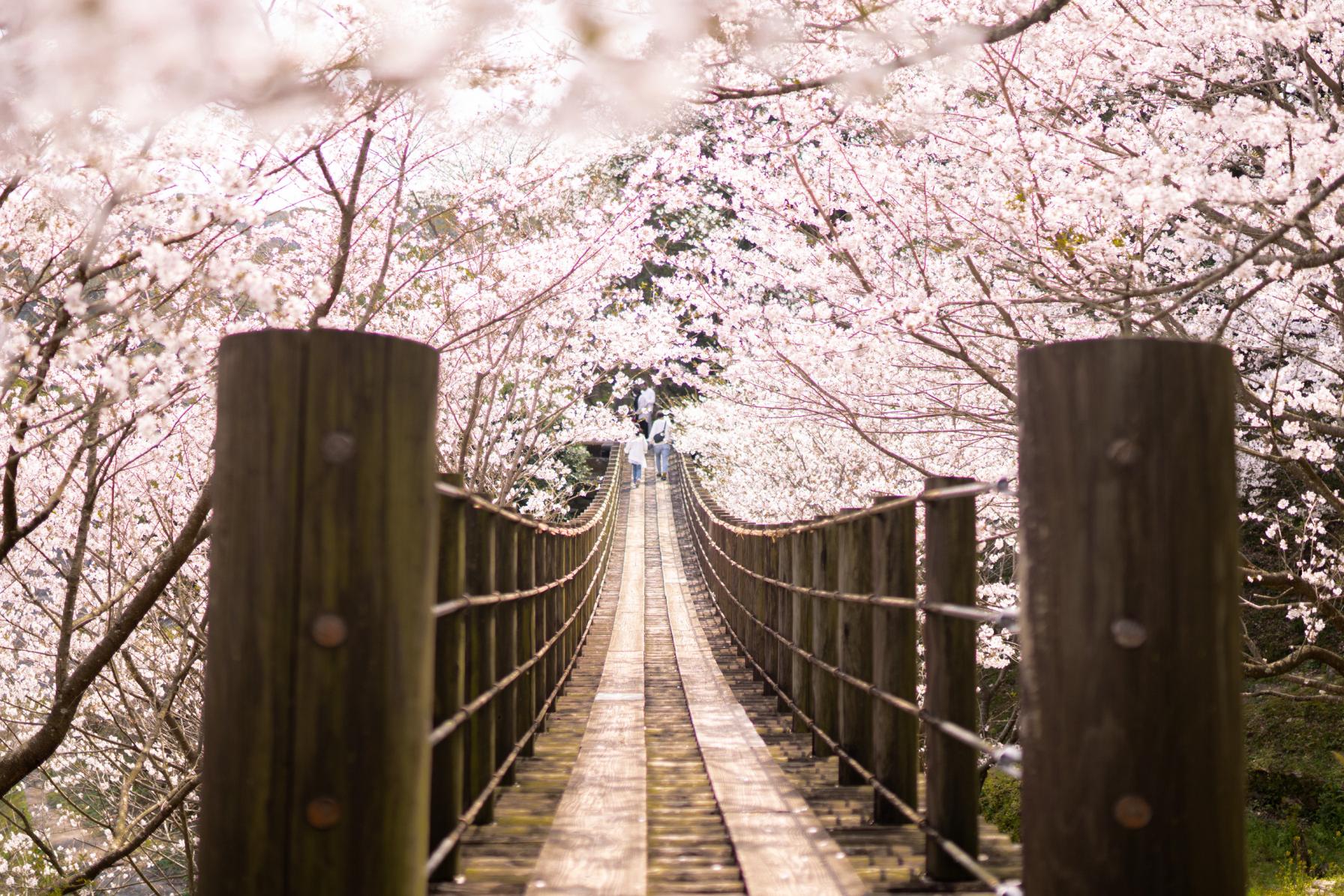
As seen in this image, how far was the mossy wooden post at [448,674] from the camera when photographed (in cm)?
316

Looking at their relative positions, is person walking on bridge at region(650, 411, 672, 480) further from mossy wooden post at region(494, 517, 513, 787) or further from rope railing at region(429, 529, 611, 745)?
mossy wooden post at region(494, 517, 513, 787)

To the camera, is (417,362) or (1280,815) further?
(1280,815)

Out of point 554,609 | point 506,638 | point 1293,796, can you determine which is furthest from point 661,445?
point 506,638

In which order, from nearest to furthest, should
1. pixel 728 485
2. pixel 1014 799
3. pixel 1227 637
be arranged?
pixel 1227 637 → pixel 1014 799 → pixel 728 485

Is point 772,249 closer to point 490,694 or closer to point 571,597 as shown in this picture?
point 571,597

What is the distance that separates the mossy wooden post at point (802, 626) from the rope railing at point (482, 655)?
1475 millimetres

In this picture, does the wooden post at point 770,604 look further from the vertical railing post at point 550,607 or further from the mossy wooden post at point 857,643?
the mossy wooden post at point 857,643

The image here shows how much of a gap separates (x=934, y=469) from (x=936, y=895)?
10711 millimetres

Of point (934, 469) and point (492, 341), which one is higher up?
point (492, 341)

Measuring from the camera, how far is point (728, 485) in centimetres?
2645

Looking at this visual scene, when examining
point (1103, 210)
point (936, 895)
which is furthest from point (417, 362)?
point (1103, 210)

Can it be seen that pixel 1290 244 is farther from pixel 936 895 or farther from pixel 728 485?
pixel 728 485

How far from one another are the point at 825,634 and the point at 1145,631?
358cm

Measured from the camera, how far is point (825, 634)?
5582 mm
